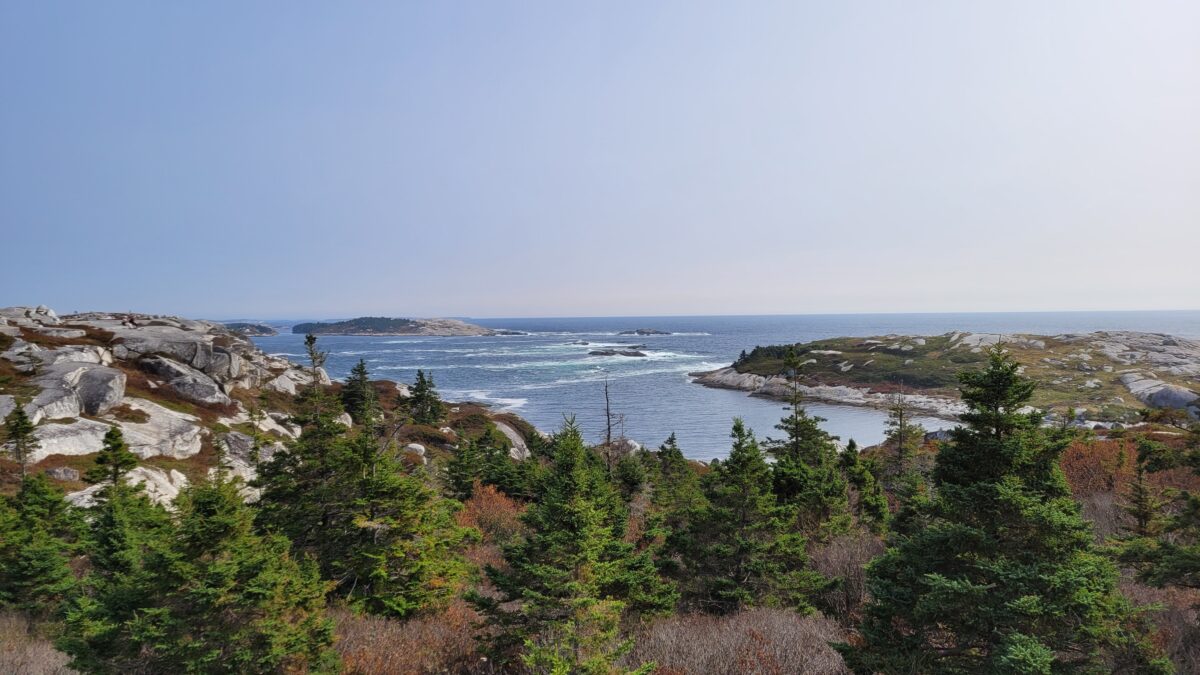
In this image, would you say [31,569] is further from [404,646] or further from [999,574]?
[999,574]

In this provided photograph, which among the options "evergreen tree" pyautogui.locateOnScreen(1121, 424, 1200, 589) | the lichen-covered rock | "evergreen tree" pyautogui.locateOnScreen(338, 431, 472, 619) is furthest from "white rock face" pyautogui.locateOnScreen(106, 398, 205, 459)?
"evergreen tree" pyautogui.locateOnScreen(1121, 424, 1200, 589)

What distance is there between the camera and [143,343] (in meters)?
46.8

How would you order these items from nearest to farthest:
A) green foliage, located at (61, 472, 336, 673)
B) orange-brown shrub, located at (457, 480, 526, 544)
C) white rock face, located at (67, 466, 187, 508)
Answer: green foliage, located at (61, 472, 336, 673)
orange-brown shrub, located at (457, 480, 526, 544)
white rock face, located at (67, 466, 187, 508)

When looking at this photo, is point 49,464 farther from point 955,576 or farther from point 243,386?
point 955,576

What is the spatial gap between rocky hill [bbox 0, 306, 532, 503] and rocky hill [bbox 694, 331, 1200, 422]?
52.5 m

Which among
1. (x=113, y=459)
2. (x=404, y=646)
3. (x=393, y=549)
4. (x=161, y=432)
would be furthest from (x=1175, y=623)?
(x=161, y=432)

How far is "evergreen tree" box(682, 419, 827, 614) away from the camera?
1210cm

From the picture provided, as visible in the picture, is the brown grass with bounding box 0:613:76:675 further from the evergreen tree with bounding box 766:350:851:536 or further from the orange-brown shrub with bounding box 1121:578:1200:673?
the evergreen tree with bounding box 766:350:851:536

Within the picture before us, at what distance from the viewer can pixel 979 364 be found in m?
72.9

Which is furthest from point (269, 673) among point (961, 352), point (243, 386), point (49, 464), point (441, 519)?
point (961, 352)

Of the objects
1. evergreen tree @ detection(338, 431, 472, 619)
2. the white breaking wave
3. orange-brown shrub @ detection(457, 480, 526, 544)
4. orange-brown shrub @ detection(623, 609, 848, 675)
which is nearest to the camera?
orange-brown shrub @ detection(623, 609, 848, 675)

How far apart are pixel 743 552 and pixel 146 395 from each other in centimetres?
4708

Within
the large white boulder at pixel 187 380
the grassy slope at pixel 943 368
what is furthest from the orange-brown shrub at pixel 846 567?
the large white boulder at pixel 187 380

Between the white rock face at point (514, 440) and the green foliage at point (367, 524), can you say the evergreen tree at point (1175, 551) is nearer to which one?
the green foliage at point (367, 524)
